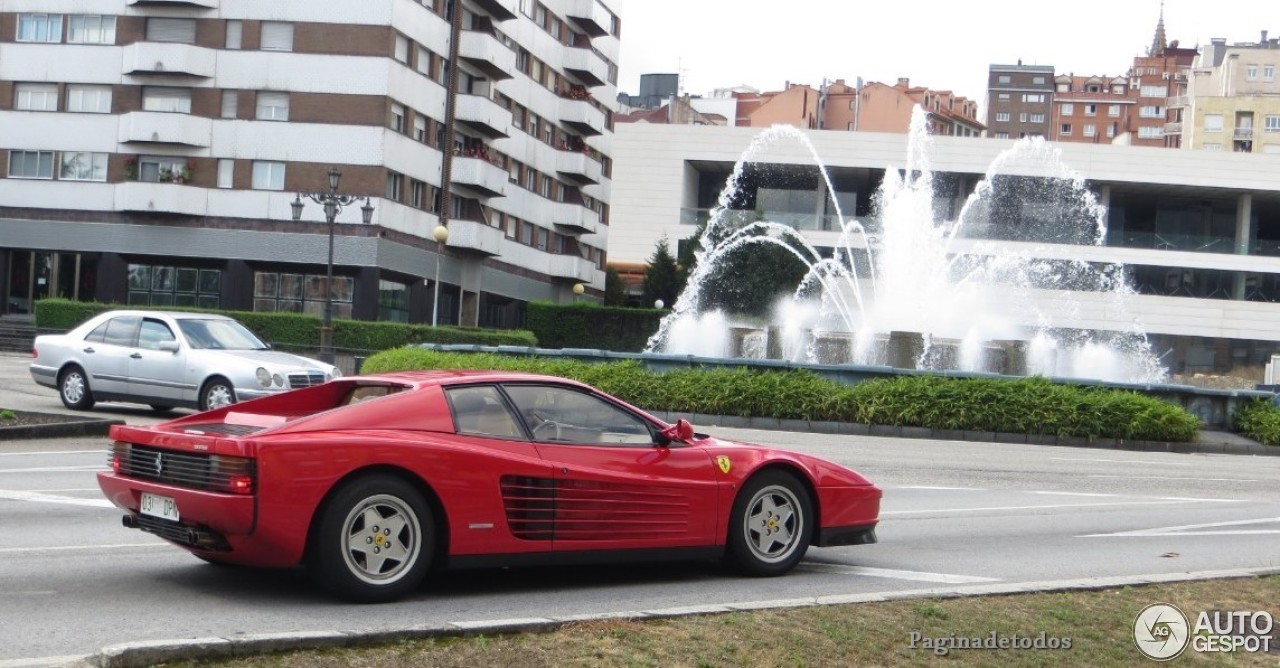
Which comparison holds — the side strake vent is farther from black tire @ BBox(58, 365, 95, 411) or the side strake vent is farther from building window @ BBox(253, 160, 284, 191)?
building window @ BBox(253, 160, 284, 191)

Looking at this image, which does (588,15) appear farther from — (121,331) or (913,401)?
(121,331)

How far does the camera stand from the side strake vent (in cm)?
822

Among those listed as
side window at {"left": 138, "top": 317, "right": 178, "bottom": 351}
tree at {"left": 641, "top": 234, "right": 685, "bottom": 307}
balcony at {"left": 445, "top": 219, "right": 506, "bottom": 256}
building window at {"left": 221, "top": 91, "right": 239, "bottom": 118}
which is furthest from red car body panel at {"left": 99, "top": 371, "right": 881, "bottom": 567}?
tree at {"left": 641, "top": 234, "right": 685, "bottom": 307}

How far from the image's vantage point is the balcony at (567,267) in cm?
8150

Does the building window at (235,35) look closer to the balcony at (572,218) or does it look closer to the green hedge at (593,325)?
the green hedge at (593,325)

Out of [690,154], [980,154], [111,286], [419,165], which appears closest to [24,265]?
[111,286]

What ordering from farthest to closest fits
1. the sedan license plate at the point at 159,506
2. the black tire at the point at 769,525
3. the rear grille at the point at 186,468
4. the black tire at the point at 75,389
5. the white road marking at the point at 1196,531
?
1. the black tire at the point at 75,389
2. the white road marking at the point at 1196,531
3. the black tire at the point at 769,525
4. the sedan license plate at the point at 159,506
5. the rear grille at the point at 186,468

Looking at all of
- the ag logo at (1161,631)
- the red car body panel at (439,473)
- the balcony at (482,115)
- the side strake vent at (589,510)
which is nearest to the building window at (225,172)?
the balcony at (482,115)

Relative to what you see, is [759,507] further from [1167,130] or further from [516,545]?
[1167,130]

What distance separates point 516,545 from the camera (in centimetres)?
819

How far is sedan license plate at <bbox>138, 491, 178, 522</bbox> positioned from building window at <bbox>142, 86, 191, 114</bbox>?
5300 centimetres

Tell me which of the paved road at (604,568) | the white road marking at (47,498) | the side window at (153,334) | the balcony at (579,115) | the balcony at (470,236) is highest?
the balcony at (579,115)

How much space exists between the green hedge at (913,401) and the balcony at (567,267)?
54.9 m

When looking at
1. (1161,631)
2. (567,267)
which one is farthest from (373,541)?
(567,267)
